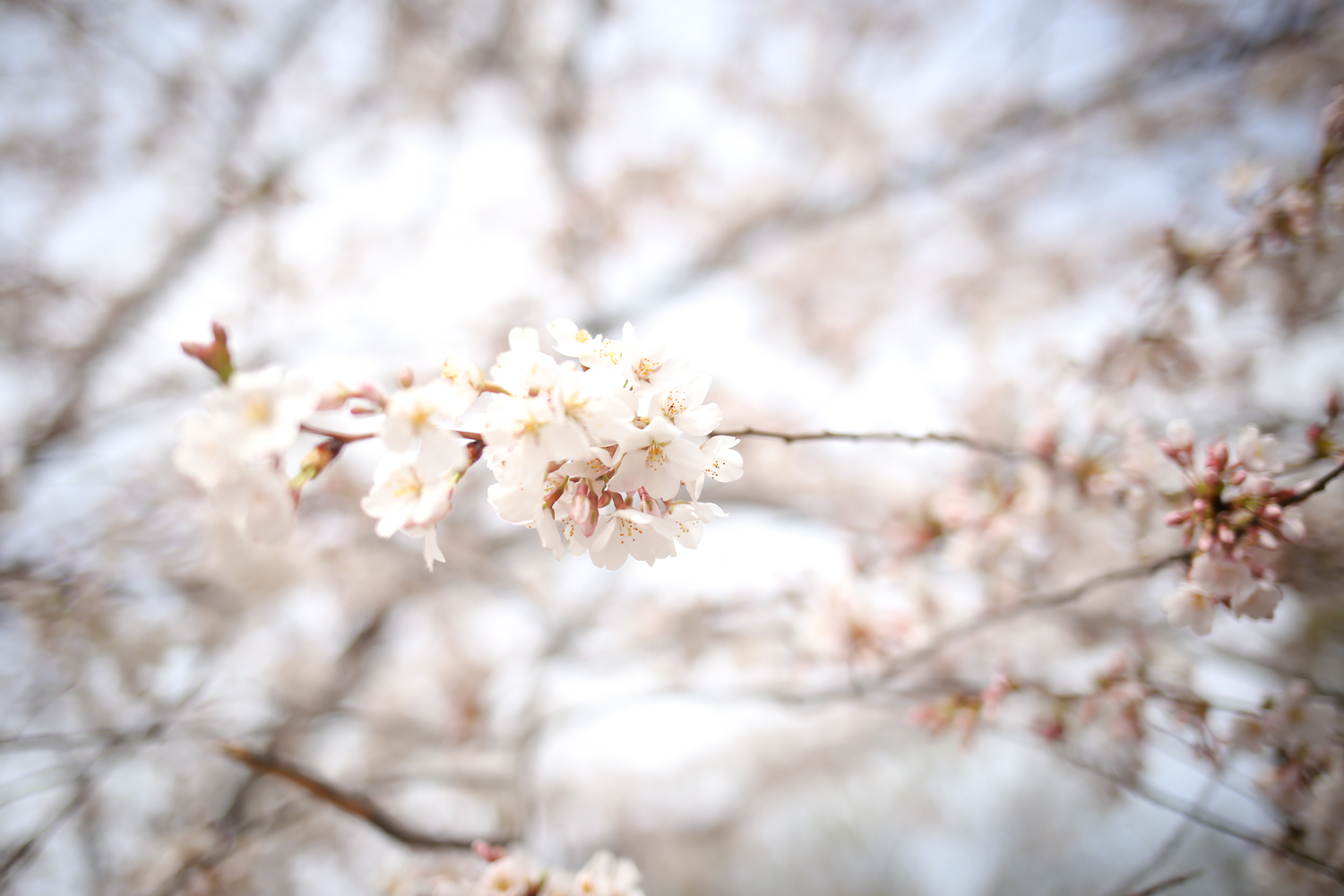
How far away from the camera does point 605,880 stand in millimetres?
946

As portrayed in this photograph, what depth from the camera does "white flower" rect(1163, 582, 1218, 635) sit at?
0.82 m

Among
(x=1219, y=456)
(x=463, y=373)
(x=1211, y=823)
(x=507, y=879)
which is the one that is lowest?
(x=507, y=879)

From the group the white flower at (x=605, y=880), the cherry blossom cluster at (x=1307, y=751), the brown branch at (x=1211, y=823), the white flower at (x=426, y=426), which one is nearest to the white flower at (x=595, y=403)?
the white flower at (x=426, y=426)

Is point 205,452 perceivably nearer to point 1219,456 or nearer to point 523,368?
point 523,368

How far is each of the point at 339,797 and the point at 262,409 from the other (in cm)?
82

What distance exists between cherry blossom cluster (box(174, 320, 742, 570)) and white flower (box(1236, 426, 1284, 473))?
2.45 feet

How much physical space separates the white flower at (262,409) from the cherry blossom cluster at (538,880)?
84 cm

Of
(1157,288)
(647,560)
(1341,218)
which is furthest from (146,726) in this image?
(1341,218)

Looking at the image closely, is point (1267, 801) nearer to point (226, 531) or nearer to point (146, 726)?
point (146, 726)

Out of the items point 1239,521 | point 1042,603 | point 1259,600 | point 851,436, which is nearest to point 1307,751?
point 1042,603

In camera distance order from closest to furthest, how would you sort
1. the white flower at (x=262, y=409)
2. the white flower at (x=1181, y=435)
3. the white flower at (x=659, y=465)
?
the white flower at (x=262, y=409) < the white flower at (x=659, y=465) < the white flower at (x=1181, y=435)

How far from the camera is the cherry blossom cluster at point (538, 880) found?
3.04 feet

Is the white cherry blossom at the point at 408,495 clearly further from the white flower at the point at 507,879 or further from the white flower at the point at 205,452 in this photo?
the white flower at the point at 507,879

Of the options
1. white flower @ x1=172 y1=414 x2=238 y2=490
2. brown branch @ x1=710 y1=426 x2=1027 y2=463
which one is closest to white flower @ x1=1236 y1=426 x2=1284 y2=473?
brown branch @ x1=710 y1=426 x2=1027 y2=463
